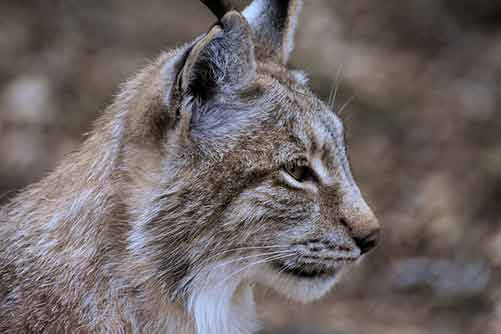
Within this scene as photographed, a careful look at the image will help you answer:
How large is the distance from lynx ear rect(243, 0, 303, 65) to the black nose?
1072 millimetres

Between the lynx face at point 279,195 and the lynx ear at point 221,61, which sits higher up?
the lynx ear at point 221,61

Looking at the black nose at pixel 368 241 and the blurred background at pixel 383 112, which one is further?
the blurred background at pixel 383 112

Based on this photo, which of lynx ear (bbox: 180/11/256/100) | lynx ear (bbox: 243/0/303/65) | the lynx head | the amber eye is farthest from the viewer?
lynx ear (bbox: 243/0/303/65)

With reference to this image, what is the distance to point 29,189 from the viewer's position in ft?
14.5

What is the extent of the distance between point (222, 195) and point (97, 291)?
70 cm

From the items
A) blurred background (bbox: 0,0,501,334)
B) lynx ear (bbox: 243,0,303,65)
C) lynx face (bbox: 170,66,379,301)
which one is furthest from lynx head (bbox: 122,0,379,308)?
blurred background (bbox: 0,0,501,334)

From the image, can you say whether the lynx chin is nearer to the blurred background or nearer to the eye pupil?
the eye pupil

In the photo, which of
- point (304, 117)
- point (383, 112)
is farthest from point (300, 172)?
point (383, 112)

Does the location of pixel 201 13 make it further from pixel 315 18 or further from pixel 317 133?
pixel 317 133

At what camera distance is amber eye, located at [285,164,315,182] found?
155 inches

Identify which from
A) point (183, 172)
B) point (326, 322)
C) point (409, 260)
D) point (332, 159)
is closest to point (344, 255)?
point (332, 159)

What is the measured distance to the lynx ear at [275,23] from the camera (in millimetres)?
4582

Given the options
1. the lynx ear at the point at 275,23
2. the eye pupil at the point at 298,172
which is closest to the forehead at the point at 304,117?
the eye pupil at the point at 298,172

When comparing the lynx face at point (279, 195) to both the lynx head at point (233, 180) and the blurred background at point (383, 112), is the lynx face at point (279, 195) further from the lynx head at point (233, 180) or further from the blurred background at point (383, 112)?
the blurred background at point (383, 112)
